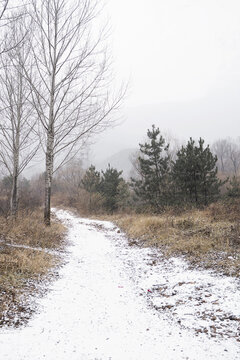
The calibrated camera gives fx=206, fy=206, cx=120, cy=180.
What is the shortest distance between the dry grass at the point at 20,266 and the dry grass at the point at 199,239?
3.18 meters

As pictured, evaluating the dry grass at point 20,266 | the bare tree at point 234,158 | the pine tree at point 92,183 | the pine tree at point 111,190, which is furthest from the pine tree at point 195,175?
the bare tree at point 234,158

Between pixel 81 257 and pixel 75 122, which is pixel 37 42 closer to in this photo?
pixel 75 122

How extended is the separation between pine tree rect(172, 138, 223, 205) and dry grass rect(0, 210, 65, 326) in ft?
33.6

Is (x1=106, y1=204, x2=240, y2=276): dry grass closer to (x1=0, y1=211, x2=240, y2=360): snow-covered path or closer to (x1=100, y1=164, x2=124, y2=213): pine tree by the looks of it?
(x1=0, y1=211, x2=240, y2=360): snow-covered path

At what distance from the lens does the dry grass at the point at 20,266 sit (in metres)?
2.62

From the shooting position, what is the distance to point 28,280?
3580mm

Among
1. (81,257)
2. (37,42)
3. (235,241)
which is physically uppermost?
(37,42)

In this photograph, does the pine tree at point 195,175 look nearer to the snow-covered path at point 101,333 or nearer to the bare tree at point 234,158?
the snow-covered path at point 101,333

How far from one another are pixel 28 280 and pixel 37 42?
8.74m

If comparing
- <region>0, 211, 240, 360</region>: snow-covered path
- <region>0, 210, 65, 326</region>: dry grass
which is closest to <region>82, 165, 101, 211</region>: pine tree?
<region>0, 210, 65, 326</region>: dry grass

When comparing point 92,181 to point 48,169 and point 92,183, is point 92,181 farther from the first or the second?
point 48,169

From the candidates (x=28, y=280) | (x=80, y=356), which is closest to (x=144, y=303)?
(x=80, y=356)

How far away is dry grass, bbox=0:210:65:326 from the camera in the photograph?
262 centimetres

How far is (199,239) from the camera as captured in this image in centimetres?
598
